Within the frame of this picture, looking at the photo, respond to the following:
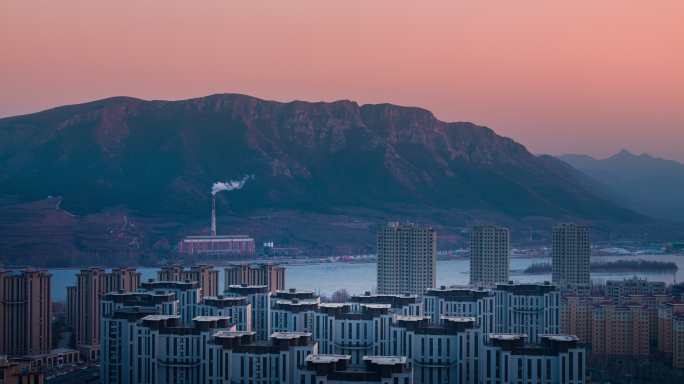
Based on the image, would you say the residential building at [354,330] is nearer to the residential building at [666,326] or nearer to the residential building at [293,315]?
the residential building at [293,315]

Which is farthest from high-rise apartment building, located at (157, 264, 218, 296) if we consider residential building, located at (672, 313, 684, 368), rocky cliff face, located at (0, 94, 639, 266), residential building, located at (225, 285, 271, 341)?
rocky cliff face, located at (0, 94, 639, 266)

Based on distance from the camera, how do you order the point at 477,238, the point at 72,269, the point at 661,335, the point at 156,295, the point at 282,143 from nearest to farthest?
the point at 156,295
the point at 661,335
the point at 477,238
the point at 72,269
the point at 282,143

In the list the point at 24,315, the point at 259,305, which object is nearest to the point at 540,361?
the point at 259,305

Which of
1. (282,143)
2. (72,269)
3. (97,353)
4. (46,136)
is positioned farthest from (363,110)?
(97,353)

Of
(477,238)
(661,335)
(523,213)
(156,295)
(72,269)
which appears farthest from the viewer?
(523,213)

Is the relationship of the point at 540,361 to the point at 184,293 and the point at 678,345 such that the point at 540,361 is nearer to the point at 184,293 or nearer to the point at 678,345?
the point at 678,345

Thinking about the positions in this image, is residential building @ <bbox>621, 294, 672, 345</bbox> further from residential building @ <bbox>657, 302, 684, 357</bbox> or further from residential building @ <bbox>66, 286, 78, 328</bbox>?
residential building @ <bbox>66, 286, 78, 328</bbox>

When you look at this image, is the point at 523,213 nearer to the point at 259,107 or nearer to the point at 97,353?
the point at 259,107

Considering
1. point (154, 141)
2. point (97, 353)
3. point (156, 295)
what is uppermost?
point (154, 141)

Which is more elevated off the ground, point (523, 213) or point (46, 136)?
point (46, 136)
